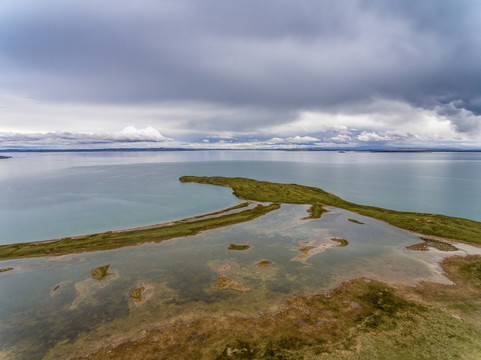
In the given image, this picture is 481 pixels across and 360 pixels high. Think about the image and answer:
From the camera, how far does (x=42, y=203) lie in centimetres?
8512

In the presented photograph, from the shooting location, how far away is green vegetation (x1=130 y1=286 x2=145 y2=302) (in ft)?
85.4

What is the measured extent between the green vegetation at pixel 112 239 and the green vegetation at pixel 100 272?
842cm

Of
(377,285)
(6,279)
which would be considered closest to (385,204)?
(377,285)

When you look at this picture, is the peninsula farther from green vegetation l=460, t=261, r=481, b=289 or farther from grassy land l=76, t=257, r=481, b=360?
grassy land l=76, t=257, r=481, b=360

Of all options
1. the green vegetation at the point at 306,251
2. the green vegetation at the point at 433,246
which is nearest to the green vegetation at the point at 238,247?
the green vegetation at the point at 306,251

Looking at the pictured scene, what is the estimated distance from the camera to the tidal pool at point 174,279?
71.2 feet

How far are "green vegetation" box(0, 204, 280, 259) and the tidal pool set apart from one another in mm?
3132

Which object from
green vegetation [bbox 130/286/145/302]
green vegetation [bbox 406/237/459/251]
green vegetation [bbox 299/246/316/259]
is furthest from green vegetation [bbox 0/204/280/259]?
green vegetation [bbox 406/237/459/251]

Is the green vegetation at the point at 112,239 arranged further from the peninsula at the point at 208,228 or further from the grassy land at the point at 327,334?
the grassy land at the point at 327,334

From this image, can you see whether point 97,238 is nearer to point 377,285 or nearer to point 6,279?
point 6,279

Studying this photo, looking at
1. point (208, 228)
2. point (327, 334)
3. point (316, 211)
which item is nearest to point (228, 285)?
point (327, 334)

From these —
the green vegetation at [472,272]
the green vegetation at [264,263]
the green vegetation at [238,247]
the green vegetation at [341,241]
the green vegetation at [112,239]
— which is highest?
the green vegetation at [472,272]

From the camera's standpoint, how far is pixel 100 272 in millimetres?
32438

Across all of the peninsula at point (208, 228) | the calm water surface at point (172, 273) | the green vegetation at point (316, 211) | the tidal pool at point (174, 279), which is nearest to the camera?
the tidal pool at point (174, 279)
